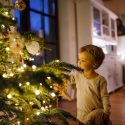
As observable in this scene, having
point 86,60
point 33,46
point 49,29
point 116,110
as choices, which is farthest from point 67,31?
point 33,46

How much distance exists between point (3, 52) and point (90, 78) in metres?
0.47

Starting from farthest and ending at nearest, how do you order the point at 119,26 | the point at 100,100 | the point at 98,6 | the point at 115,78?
the point at 119,26 → the point at 115,78 → the point at 98,6 → the point at 100,100

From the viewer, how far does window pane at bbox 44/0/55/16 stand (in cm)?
437

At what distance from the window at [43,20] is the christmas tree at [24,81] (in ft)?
8.58

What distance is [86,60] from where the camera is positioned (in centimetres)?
124

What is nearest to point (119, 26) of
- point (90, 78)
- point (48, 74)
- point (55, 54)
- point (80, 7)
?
point (80, 7)

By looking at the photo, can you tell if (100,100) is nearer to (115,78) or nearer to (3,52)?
(3,52)

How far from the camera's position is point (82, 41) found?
4.65 meters

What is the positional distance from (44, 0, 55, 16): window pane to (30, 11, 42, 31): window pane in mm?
281

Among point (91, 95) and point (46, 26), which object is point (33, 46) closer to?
point (91, 95)

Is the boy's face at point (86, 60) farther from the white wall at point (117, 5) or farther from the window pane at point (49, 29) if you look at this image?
the white wall at point (117, 5)

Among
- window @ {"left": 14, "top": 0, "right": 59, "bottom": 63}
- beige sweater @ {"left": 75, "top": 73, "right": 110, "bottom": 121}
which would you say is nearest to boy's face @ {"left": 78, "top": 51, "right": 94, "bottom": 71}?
beige sweater @ {"left": 75, "top": 73, "right": 110, "bottom": 121}

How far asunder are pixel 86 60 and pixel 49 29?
3253mm

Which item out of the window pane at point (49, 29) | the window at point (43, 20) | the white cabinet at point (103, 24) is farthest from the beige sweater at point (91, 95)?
the white cabinet at point (103, 24)
